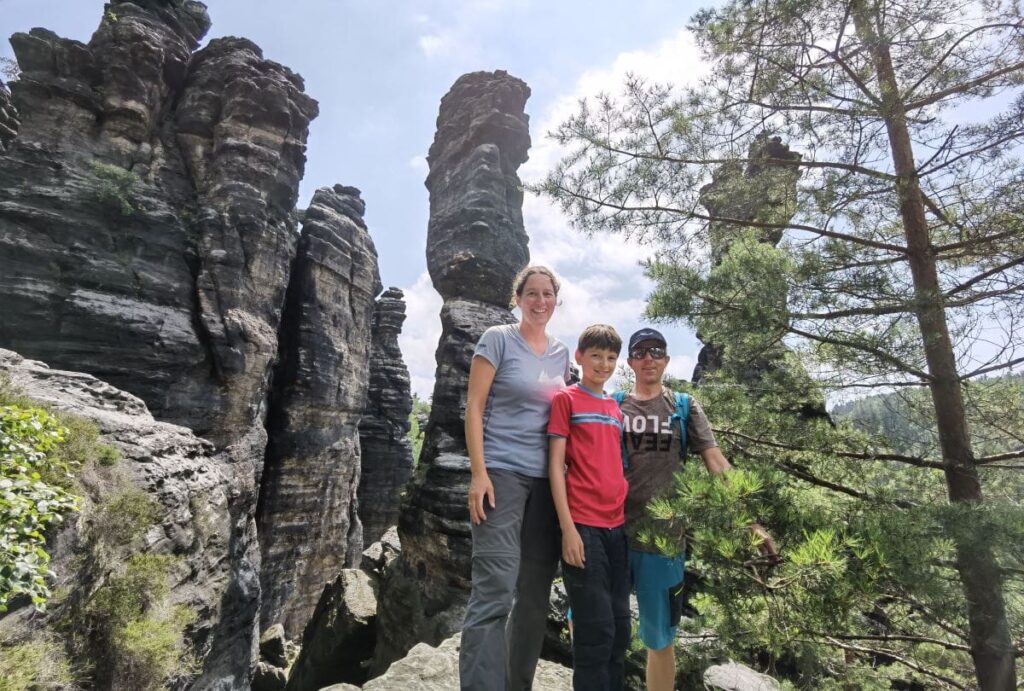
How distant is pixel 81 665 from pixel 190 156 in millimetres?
19629

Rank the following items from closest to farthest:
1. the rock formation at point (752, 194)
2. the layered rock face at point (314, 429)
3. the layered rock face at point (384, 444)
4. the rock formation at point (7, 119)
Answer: the rock formation at point (752, 194)
the rock formation at point (7, 119)
the layered rock face at point (314, 429)
the layered rock face at point (384, 444)

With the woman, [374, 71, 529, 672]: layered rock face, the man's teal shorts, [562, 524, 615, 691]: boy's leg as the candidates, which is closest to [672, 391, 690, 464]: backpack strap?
the man's teal shorts

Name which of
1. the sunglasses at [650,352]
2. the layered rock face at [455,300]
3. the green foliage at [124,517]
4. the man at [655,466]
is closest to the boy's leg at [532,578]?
the man at [655,466]

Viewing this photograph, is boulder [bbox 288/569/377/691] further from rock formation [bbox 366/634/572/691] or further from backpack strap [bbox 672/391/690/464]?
backpack strap [bbox 672/391/690/464]

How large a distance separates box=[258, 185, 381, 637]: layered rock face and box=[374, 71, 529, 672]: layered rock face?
18.7 feet

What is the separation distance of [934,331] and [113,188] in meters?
20.9

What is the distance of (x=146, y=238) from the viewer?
15.7m

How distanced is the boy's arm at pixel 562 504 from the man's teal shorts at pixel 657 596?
0.57 meters

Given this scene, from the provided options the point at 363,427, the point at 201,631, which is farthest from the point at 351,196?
the point at 201,631

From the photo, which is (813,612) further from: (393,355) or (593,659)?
(393,355)

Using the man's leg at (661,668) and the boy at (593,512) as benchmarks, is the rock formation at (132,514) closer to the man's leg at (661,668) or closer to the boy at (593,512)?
the boy at (593,512)

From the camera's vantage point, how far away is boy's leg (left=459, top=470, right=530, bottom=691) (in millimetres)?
2061

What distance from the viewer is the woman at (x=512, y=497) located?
6.98 feet

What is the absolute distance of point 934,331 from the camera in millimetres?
3412
